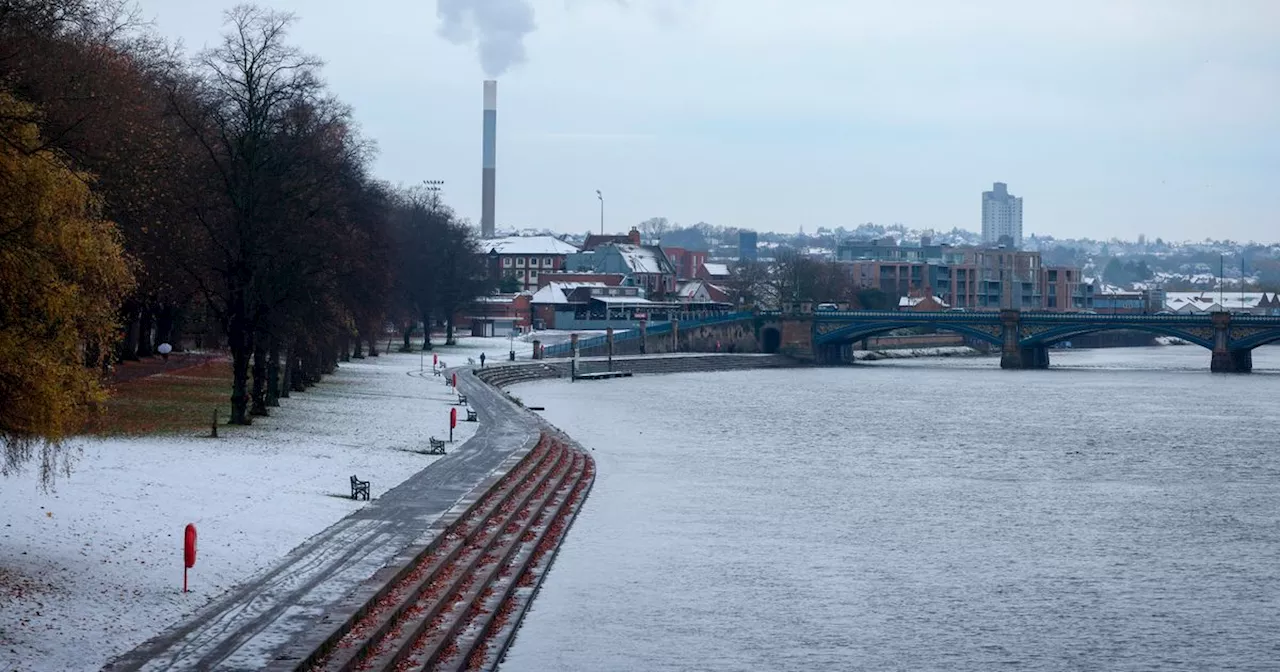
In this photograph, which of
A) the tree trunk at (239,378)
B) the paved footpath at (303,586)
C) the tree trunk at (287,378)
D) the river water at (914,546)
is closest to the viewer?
the paved footpath at (303,586)

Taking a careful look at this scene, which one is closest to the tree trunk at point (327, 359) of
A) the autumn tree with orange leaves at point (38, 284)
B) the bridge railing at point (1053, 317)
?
the autumn tree with orange leaves at point (38, 284)

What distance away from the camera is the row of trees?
22203 mm

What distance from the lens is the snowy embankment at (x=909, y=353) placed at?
166 m

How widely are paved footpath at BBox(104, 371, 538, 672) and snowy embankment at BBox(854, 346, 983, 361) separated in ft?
417

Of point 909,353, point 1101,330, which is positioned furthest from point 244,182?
point 909,353

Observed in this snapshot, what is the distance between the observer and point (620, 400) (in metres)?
92.4

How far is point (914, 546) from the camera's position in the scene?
3828 cm

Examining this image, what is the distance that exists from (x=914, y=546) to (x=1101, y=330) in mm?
102374

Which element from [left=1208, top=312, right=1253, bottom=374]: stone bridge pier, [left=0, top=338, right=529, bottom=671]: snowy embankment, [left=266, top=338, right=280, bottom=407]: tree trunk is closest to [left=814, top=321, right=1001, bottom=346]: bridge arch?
[left=1208, top=312, right=1253, bottom=374]: stone bridge pier

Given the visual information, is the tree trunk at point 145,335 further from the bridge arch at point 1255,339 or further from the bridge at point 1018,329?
the bridge arch at point 1255,339

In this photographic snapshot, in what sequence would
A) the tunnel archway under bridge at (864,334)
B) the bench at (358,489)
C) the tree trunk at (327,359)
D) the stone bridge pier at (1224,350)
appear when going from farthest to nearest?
the tunnel archway under bridge at (864,334) < the stone bridge pier at (1224,350) < the tree trunk at (327,359) < the bench at (358,489)

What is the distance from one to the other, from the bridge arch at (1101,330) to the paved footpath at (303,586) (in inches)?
4109

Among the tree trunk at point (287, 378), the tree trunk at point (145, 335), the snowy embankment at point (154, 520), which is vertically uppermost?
the tree trunk at point (145, 335)

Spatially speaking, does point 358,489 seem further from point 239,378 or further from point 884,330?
point 884,330
